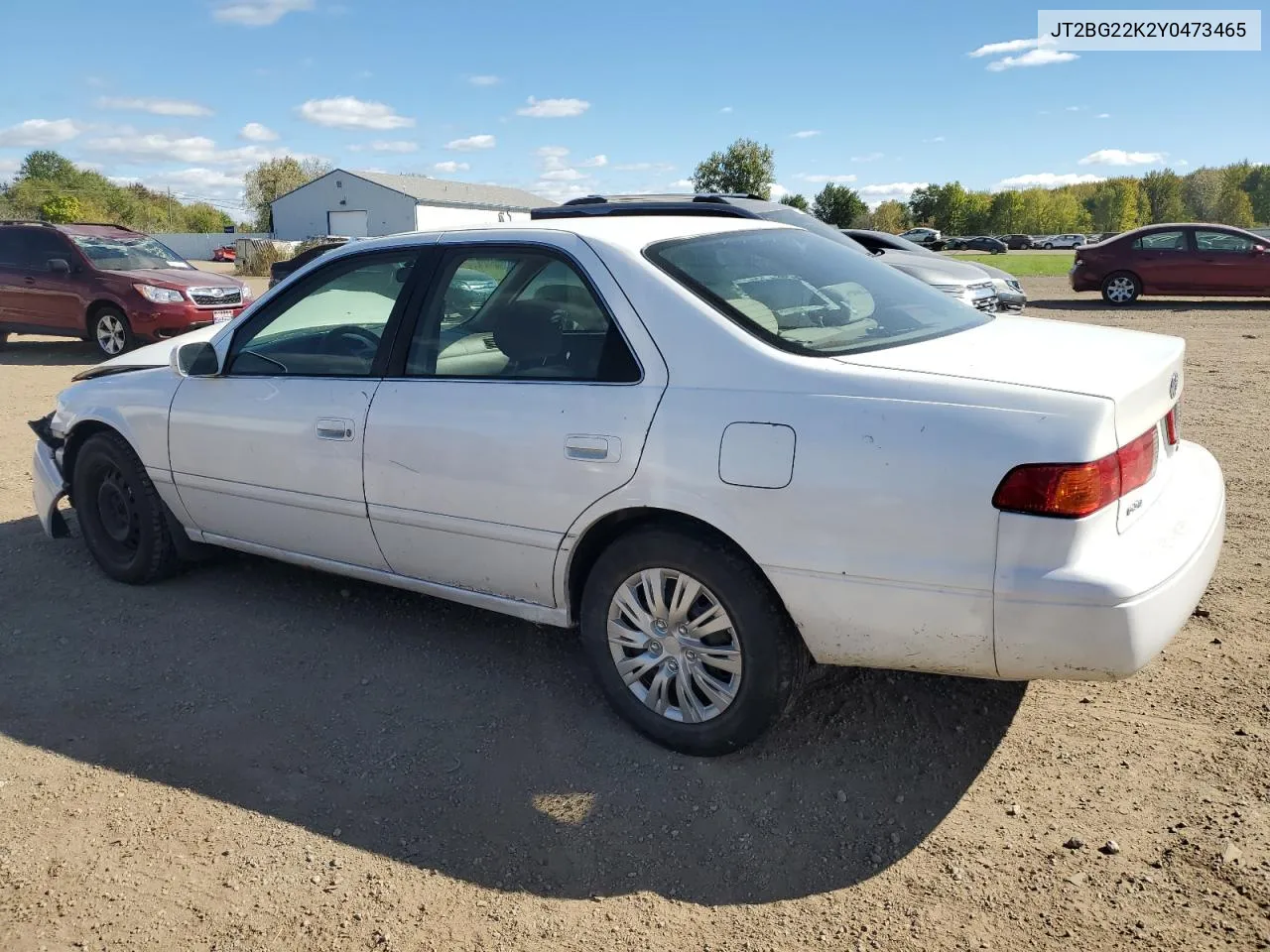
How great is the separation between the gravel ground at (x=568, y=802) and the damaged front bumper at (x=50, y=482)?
0.95 m

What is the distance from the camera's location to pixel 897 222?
99.4 meters

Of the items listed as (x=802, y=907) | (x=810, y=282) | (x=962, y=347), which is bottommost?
(x=802, y=907)

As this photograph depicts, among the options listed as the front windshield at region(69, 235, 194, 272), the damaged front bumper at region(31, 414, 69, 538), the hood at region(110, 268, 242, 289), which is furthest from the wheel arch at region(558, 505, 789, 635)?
the front windshield at region(69, 235, 194, 272)

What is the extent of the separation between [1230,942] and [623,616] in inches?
72.3

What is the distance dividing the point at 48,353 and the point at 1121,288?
17830mm

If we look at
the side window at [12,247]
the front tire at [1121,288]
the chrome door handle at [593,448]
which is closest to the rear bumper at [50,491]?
the chrome door handle at [593,448]

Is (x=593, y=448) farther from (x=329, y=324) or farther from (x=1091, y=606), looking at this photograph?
(x=329, y=324)

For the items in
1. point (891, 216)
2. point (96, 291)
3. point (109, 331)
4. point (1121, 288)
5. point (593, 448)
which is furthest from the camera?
point (891, 216)

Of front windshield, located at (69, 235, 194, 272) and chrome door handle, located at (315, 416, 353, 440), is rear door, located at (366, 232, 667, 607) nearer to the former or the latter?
chrome door handle, located at (315, 416, 353, 440)

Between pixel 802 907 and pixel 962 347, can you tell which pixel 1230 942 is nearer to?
pixel 802 907

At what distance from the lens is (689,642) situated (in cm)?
319

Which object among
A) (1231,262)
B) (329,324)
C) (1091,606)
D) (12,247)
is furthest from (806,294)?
(1231,262)

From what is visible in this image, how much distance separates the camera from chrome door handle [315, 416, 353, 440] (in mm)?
3855

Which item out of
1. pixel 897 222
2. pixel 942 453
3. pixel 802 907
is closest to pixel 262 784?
pixel 802 907
